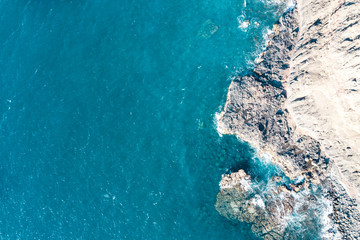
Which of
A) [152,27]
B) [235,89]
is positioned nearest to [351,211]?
[235,89]

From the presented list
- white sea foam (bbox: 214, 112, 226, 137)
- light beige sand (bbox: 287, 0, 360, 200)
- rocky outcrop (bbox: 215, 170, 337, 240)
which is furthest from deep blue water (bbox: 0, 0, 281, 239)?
light beige sand (bbox: 287, 0, 360, 200)

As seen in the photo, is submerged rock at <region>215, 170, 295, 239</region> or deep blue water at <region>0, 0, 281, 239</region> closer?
submerged rock at <region>215, 170, 295, 239</region>

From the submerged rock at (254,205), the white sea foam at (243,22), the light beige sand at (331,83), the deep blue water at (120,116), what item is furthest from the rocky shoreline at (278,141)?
the white sea foam at (243,22)

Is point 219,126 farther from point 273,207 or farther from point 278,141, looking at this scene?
point 273,207

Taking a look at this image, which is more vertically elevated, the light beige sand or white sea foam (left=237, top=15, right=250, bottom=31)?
white sea foam (left=237, top=15, right=250, bottom=31)

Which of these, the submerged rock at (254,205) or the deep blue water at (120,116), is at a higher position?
the deep blue water at (120,116)

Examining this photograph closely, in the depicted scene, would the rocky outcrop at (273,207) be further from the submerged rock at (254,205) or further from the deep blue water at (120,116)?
the deep blue water at (120,116)

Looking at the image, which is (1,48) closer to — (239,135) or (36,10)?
(36,10)

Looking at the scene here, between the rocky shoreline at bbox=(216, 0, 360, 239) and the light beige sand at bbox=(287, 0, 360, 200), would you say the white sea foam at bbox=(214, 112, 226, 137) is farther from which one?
the light beige sand at bbox=(287, 0, 360, 200)
